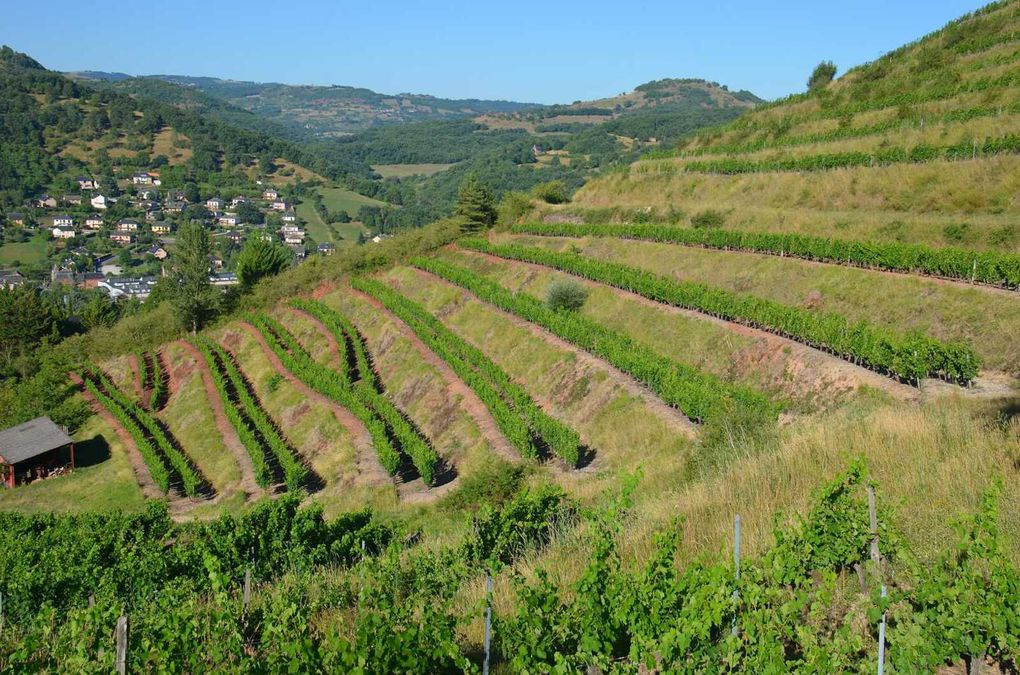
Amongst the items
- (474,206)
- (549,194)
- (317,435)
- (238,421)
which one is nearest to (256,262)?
(474,206)

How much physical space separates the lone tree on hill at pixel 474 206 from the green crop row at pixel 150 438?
2828 cm

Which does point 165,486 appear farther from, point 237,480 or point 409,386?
point 409,386

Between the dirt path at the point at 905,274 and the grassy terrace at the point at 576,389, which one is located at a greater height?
the dirt path at the point at 905,274

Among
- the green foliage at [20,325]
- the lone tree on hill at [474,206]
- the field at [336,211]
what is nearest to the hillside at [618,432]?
the lone tree on hill at [474,206]

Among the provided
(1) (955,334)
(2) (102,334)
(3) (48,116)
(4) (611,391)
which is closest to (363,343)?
(4) (611,391)

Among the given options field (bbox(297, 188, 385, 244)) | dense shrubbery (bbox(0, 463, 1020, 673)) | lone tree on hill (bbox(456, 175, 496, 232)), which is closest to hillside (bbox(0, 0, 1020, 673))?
dense shrubbery (bbox(0, 463, 1020, 673))

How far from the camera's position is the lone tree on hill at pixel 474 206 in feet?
196

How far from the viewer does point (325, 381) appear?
35.7 m

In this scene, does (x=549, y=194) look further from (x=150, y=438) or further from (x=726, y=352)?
(x=726, y=352)

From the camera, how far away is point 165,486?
3025 cm

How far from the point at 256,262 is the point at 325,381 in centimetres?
3118

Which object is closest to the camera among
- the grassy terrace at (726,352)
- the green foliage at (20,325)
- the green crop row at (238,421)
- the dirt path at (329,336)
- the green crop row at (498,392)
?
the grassy terrace at (726,352)

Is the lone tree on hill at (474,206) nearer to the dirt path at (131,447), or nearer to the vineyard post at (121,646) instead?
the dirt path at (131,447)

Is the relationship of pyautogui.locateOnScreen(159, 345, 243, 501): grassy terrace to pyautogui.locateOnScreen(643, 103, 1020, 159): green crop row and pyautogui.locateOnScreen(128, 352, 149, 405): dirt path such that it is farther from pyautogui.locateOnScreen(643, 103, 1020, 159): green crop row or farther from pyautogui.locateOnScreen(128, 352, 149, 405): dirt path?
pyautogui.locateOnScreen(643, 103, 1020, 159): green crop row
